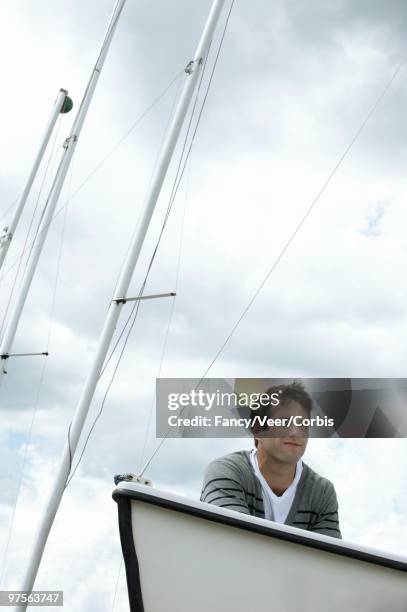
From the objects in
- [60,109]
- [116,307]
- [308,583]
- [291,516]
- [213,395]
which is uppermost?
[60,109]

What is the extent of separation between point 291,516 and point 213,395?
336 cm

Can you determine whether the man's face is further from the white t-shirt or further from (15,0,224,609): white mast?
(15,0,224,609): white mast

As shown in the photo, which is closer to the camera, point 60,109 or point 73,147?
point 73,147

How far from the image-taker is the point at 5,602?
9453 millimetres

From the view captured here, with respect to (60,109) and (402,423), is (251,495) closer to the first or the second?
(402,423)

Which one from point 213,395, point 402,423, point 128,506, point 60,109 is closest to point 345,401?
point 402,423

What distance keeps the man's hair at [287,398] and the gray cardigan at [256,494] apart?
0.33 meters

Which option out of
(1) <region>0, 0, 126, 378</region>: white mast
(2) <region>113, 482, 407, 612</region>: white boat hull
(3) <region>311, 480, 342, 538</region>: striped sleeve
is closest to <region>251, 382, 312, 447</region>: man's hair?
(3) <region>311, 480, 342, 538</region>: striped sleeve

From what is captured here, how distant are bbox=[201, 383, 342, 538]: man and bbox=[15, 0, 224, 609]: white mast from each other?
4.44 m

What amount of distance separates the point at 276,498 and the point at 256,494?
17 cm

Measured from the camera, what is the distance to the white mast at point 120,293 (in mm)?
8984

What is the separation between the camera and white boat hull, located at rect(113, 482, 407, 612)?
5055mm
